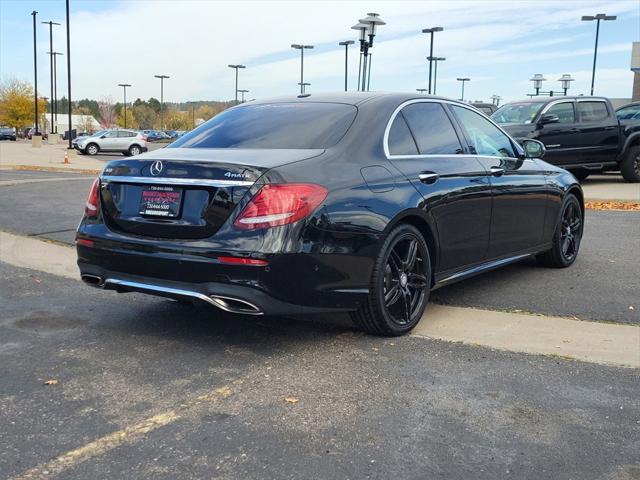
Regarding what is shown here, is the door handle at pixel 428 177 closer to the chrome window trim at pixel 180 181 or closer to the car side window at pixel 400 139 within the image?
the car side window at pixel 400 139

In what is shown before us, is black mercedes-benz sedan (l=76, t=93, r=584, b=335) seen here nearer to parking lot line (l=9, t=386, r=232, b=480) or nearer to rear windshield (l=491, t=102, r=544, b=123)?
parking lot line (l=9, t=386, r=232, b=480)

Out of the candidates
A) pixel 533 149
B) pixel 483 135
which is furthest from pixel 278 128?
pixel 533 149

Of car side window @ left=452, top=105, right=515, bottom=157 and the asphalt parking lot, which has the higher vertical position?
car side window @ left=452, top=105, right=515, bottom=157

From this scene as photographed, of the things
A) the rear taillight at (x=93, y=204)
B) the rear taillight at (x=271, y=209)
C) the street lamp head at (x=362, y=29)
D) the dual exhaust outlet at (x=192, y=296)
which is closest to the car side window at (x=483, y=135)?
the rear taillight at (x=271, y=209)

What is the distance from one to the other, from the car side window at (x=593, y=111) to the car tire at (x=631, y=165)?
1.12 metres

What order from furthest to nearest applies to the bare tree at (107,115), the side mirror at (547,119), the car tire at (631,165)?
the bare tree at (107,115) → the car tire at (631,165) → the side mirror at (547,119)

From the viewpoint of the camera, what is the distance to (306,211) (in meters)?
3.88

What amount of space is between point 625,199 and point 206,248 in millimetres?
10379

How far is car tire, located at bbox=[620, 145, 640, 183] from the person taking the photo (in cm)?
1532

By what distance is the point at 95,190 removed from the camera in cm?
451

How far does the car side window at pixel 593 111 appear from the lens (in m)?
14.6

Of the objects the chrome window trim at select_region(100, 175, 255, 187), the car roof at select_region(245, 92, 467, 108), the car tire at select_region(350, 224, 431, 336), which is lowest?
the car tire at select_region(350, 224, 431, 336)

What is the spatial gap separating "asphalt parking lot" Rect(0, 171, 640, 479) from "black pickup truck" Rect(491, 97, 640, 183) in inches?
361

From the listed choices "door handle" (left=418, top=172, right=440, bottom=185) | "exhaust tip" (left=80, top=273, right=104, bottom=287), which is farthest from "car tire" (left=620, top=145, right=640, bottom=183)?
"exhaust tip" (left=80, top=273, right=104, bottom=287)
